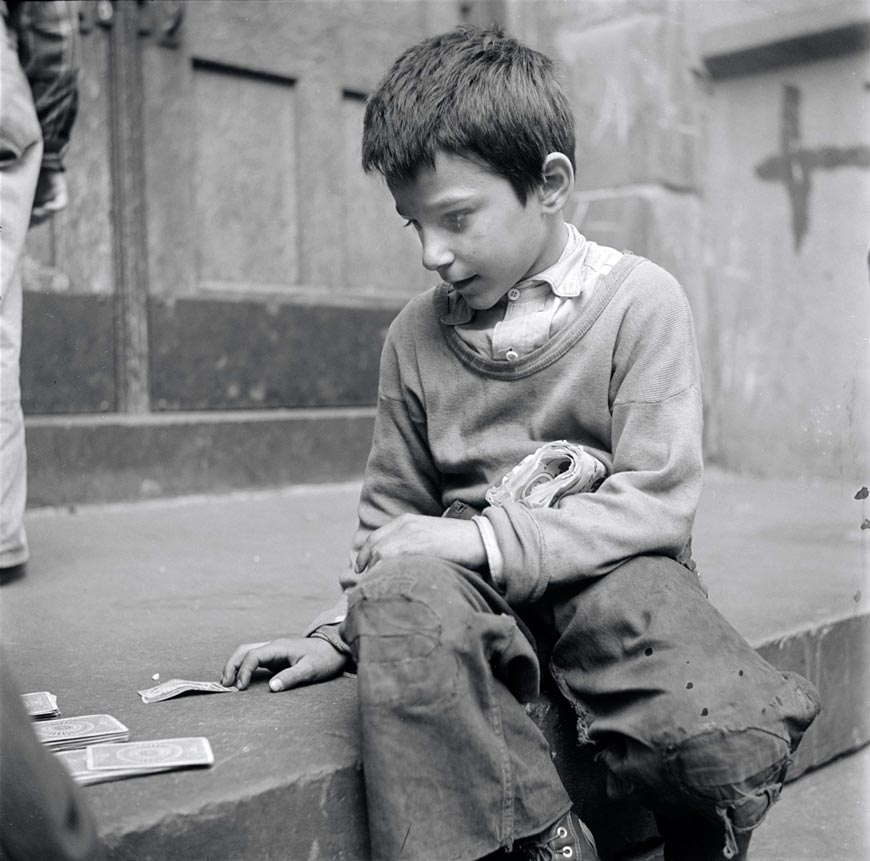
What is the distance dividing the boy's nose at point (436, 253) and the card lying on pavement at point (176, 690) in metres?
0.65

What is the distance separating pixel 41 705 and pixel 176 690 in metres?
0.17

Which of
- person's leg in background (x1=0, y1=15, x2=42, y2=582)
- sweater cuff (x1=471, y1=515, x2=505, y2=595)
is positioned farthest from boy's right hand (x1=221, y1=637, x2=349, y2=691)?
person's leg in background (x1=0, y1=15, x2=42, y2=582)

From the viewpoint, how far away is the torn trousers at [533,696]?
49.0 inches

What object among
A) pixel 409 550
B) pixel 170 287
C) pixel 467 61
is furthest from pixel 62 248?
pixel 409 550

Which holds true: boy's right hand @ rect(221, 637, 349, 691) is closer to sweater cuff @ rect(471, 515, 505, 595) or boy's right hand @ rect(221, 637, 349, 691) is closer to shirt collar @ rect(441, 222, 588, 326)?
sweater cuff @ rect(471, 515, 505, 595)

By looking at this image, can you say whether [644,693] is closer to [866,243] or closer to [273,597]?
[273,597]

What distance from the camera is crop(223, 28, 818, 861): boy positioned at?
1261 mm

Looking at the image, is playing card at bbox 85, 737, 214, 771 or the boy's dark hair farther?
the boy's dark hair

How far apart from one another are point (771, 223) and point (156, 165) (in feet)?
7.79

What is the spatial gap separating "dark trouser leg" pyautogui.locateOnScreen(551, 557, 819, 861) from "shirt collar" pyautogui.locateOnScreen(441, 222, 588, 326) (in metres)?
0.42

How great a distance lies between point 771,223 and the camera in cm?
438

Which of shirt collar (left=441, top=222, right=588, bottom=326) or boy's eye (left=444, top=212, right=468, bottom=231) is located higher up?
boy's eye (left=444, top=212, right=468, bottom=231)

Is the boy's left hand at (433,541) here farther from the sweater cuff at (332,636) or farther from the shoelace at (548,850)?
the shoelace at (548,850)

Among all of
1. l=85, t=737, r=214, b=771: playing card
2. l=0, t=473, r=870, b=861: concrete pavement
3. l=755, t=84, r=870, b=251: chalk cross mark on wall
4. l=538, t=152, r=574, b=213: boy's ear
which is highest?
l=755, t=84, r=870, b=251: chalk cross mark on wall
